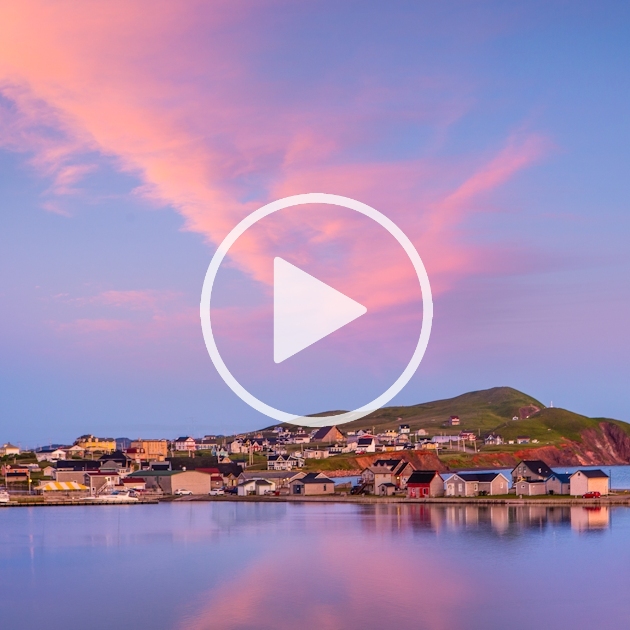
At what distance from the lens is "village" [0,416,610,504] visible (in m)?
61.4

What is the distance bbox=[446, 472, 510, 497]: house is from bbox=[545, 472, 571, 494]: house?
2899 millimetres

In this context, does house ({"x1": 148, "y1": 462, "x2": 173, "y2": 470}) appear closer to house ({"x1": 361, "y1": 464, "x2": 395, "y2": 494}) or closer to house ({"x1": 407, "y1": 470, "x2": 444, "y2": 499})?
house ({"x1": 361, "y1": 464, "x2": 395, "y2": 494})

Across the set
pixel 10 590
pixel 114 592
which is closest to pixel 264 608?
pixel 114 592

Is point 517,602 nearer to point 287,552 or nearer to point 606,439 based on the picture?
point 287,552

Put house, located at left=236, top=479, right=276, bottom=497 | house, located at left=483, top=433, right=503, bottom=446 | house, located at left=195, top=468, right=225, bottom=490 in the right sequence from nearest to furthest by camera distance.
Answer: house, located at left=236, top=479, right=276, bottom=497 → house, located at left=195, top=468, right=225, bottom=490 → house, located at left=483, top=433, right=503, bottom=446

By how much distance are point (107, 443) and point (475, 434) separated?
203 feet

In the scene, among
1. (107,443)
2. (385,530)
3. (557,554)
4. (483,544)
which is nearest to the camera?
(557,554)

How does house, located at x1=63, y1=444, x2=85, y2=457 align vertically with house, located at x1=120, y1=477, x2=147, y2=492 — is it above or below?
above

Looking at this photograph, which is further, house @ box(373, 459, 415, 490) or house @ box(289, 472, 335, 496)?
house @ box(289, 472, 335, 496)

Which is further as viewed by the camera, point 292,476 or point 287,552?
point 292,476

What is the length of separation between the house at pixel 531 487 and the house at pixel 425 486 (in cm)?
529

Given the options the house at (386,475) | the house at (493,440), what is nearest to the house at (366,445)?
the house at (493,440)

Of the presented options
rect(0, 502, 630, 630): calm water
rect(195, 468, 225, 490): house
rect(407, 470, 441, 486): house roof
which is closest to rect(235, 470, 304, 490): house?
rect(195, 468, 225, 490): house

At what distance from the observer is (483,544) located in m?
38.8
